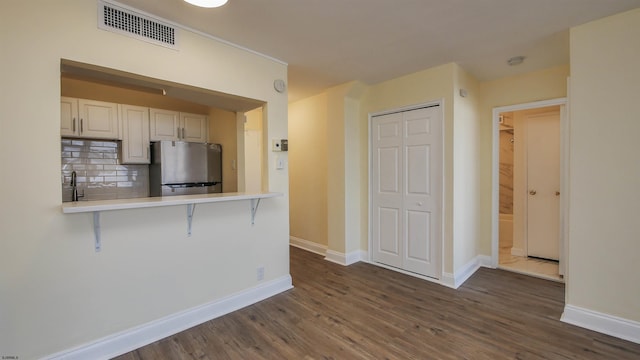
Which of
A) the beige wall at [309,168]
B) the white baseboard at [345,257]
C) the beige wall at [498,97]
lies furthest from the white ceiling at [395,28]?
the white baseboard at [345,257]

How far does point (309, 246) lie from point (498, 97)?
11.4 ft

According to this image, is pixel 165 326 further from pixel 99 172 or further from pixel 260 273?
pixel 99 172

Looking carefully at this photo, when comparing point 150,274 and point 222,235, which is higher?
point 222,235

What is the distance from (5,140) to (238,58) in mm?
1743

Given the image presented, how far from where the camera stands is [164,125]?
3.77 meters

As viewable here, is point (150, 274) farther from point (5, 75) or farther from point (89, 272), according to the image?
point (5, 75)

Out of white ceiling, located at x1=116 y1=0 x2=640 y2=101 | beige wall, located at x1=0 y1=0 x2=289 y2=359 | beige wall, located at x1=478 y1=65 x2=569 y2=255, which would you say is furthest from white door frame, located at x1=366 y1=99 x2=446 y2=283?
beige wall, located at x1=0 y1=0 x2=289 y2=359

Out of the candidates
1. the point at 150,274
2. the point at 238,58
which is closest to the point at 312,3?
the point at 238,58

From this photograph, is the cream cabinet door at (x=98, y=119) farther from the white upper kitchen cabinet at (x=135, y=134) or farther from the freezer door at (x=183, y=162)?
the freezer door at (x=183, y=162)

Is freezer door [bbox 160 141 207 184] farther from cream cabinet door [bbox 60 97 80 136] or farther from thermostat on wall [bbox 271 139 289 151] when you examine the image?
thermostat on wall [bbox 271 139 289 151]

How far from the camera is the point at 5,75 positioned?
1634mm

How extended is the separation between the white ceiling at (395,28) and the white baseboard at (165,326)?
7.76 ft

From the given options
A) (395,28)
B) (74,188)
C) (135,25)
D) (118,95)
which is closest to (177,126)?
(118,95)

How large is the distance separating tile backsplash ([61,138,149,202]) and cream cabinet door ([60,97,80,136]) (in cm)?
26
